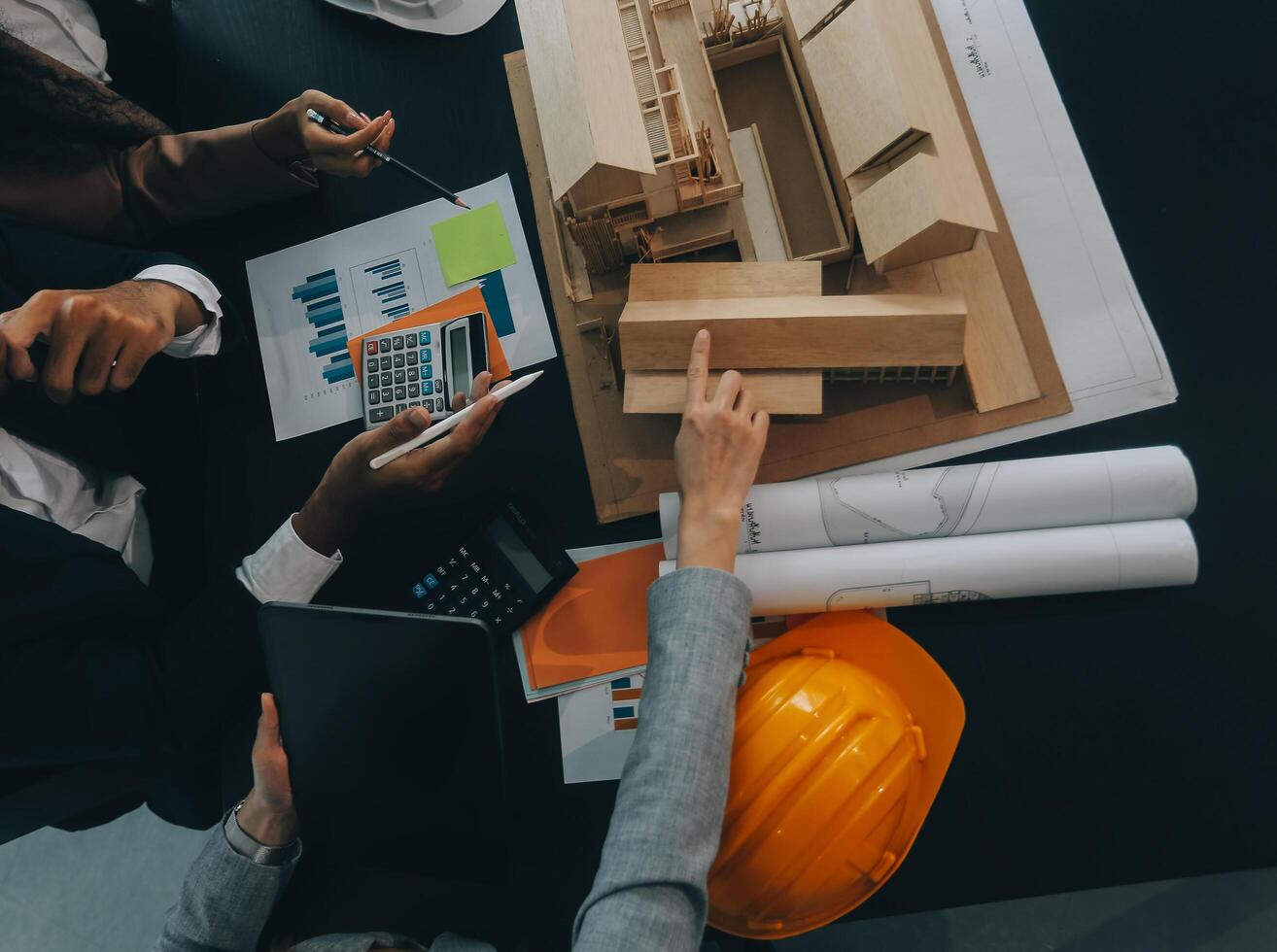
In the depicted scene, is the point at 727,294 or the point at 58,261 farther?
the point at 58,261

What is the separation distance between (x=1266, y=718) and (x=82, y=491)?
4.11 ft

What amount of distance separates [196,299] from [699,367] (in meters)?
0.57

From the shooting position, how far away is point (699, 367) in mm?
718

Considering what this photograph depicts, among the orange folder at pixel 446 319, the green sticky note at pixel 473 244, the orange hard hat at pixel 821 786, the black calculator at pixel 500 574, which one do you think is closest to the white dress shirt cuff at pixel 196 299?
the orange folder at pixel 446 319

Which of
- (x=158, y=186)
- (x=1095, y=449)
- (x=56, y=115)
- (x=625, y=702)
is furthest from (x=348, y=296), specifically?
(x=1095, y=449)

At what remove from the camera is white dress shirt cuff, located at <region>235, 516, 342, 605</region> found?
2.56 ft

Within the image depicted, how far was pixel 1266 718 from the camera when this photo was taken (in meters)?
0.71

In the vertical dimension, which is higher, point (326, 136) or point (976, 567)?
point (326, 136)

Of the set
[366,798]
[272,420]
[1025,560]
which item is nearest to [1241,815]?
[1025,560]

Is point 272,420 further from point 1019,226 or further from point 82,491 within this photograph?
point 1019,226

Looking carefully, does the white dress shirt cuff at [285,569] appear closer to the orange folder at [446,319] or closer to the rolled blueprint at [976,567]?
the orange folder at [446,319]

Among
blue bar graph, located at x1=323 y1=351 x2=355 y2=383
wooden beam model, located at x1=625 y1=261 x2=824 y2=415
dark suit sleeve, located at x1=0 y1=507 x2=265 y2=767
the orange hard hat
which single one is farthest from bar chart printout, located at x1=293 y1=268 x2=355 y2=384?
the orange hard hat

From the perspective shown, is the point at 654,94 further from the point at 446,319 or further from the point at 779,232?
the point at 446,319

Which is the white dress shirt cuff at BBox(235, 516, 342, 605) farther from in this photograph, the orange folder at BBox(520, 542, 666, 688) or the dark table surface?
the orange folder at BBox(520, 542, 666, 688)
